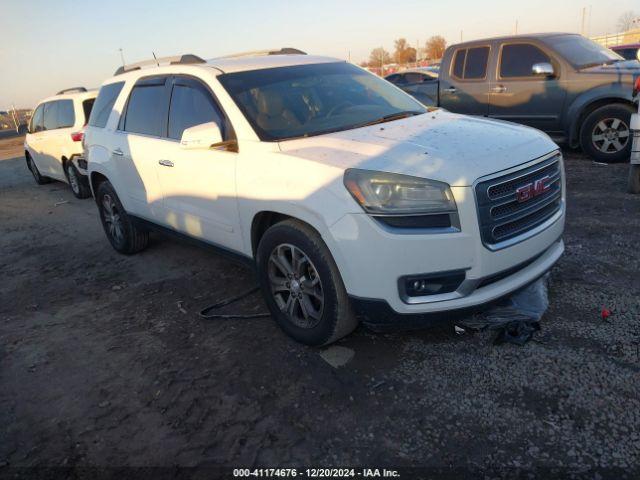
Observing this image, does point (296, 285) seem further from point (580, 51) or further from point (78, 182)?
point (78, 182)

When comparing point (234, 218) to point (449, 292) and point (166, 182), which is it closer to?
point (166, 182)

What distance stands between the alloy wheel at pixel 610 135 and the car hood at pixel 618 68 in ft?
2.32

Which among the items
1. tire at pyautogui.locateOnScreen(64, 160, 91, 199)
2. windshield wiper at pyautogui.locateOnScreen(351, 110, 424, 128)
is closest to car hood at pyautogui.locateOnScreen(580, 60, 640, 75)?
windshield wiper at pyautogui.locateOnScreen(351, 110, 424, 128)

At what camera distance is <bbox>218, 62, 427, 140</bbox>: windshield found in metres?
3.56

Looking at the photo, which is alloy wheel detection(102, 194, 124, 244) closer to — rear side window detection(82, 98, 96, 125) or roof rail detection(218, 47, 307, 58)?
roof rail detection(218, 47, 307, 58)

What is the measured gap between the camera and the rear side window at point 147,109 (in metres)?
4.43

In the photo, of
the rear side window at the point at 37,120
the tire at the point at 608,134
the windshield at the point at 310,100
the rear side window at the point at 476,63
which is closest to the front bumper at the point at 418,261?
the windshield at the point at 310,100

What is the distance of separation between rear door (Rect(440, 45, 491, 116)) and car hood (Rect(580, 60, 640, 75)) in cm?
156

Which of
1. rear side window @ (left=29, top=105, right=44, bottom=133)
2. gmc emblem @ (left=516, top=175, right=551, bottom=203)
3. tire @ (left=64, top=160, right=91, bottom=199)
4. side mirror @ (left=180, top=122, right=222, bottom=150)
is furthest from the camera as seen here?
rear side window @ (left=29, top=105, right=44, bottom=133)

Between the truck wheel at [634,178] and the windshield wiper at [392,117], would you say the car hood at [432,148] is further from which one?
the truck wheel at [634,178]

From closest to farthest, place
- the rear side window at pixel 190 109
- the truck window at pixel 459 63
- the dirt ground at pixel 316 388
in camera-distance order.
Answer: the dirt ground at pixel 316 388, the rear side window at pixel 190 109, the truck window at pixel 459 63

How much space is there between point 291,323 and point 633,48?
11814 mm

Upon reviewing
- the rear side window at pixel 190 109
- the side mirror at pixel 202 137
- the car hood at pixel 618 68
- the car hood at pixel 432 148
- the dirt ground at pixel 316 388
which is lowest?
the dirt ground at pixel 316 388

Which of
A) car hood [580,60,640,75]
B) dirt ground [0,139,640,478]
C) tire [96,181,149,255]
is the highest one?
car hood [580,60,640,75]
